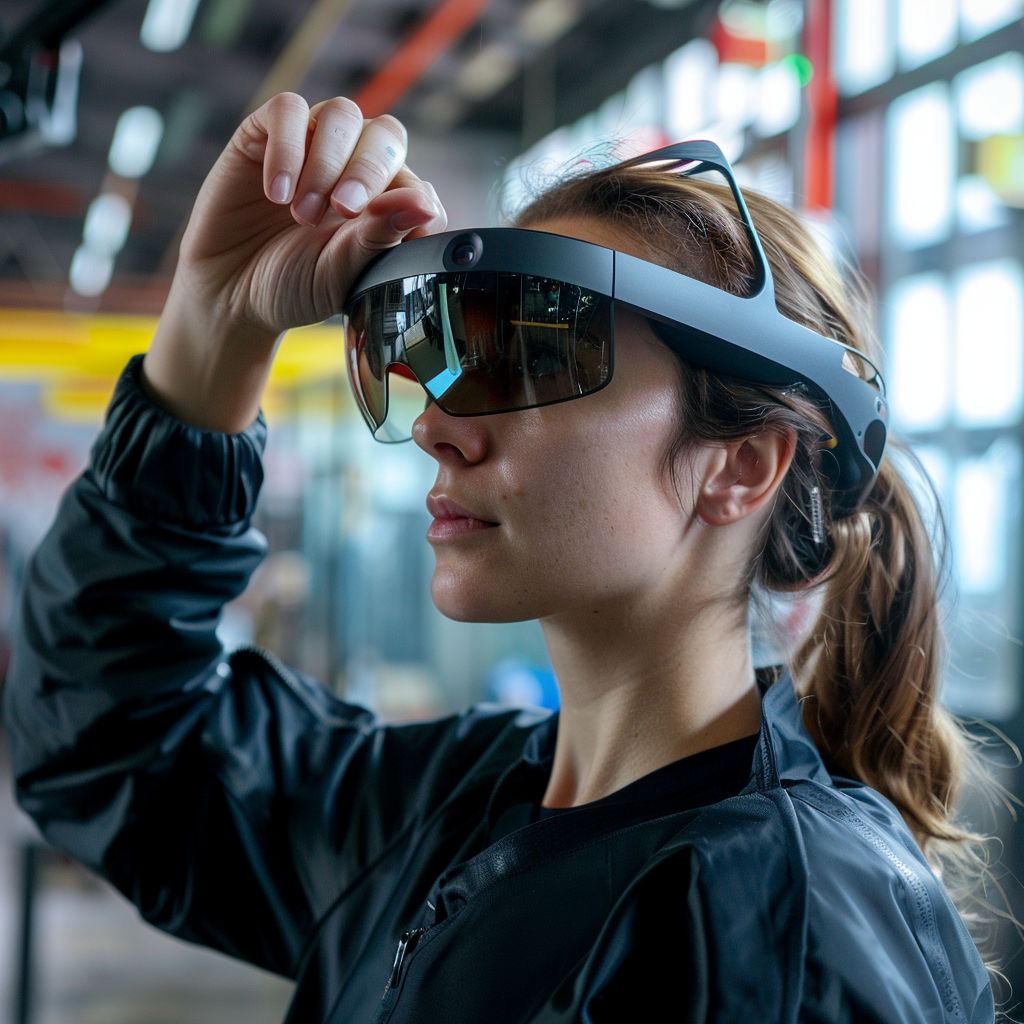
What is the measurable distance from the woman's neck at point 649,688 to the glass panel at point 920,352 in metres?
2.53

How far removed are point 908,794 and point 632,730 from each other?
1.00ft

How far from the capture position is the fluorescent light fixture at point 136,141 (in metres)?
7.50

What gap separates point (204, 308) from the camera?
1131 mm

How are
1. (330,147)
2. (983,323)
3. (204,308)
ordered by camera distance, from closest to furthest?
(330,147)
(204,308)
(983,323)

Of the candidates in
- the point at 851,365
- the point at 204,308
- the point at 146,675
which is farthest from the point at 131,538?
the point at 851,365

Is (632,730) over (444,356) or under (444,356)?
under

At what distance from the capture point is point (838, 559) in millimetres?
1097

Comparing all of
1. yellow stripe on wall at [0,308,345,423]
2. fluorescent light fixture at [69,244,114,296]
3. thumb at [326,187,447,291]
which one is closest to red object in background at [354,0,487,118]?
yellow stripe on wall at [0,308,345,423]

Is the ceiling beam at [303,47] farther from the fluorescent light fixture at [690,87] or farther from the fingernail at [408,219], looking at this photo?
the fingernail at [408,219]

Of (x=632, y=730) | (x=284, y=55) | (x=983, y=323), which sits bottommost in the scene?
(x=632, y=730)

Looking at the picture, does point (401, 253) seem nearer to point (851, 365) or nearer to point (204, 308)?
point (204, 308)

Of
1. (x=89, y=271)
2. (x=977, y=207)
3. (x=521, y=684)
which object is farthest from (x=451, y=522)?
(x=89, y=271)

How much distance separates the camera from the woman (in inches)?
30.8

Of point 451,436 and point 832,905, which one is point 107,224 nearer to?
point 451,436
